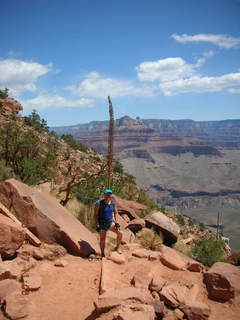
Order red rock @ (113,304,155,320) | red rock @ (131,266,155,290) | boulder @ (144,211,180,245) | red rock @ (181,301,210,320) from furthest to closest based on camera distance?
boulder @ (144,211,180,245), red rock @ (131,266,155,290), red rock @ (181,301,210,320), red rock @ (113,304,155,320)

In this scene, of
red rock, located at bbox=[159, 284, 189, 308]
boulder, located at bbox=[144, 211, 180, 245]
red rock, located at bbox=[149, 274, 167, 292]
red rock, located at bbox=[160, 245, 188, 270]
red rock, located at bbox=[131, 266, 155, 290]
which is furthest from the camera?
boulder, located at bbox=[144, 211, 180, 245]

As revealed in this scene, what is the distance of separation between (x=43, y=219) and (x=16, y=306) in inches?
109

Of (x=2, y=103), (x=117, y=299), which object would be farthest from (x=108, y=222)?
(x=2, y=103)

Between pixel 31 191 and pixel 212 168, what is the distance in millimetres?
187531

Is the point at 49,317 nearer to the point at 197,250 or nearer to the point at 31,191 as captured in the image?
the point at 31,191

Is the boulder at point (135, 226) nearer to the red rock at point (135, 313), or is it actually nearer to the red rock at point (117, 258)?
the red rock at point (117, 258)

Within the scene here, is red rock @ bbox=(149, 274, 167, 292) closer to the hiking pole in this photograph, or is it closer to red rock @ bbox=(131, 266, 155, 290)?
red rock @ bbox=(131, 266, 155, 290)

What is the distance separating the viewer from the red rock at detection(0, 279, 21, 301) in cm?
546

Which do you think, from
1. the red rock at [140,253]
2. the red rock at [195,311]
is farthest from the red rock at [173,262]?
the red rock at [195,311]

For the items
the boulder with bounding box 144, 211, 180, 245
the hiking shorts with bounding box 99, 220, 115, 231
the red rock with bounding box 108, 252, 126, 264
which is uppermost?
the hiking shorts with bounding box 99, 220, 115, 231

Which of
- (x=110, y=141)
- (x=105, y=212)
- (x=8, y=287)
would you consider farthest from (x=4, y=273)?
(x=110, y=141)

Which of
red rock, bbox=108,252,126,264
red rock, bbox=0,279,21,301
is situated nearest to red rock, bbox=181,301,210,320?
red rock, bbox=108,252,126,264

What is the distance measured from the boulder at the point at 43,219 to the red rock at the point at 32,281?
143 cm

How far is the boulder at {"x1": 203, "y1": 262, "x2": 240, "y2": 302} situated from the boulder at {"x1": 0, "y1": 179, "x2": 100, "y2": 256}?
297cm
